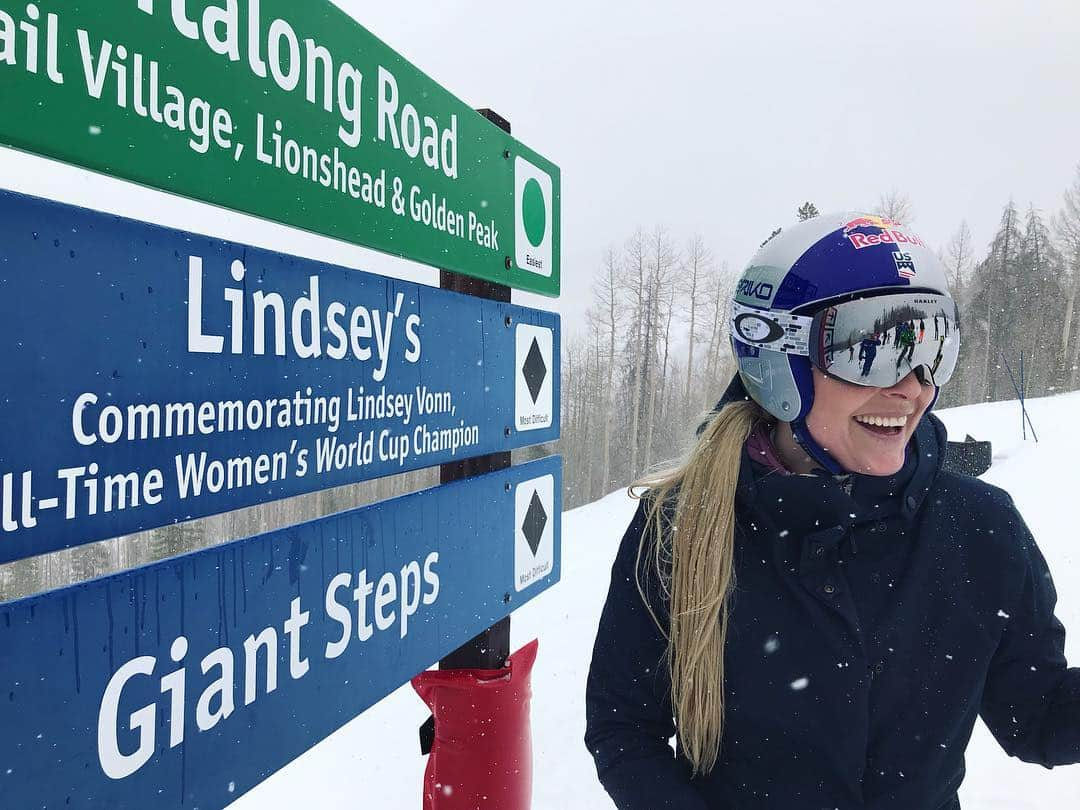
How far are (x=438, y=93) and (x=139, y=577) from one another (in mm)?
→ 1694

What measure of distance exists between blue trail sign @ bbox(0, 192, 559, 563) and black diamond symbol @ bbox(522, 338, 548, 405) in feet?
2.59

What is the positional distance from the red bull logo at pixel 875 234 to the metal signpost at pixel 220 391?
1202 millimetres

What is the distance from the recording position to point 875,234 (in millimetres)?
1790

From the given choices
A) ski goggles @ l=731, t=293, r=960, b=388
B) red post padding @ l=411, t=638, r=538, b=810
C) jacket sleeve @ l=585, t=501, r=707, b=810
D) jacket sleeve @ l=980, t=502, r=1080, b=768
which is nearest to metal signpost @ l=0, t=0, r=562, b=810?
red post padding @ l=411, t=638, r=538, b=810

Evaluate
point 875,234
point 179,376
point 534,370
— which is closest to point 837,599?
point 875,234

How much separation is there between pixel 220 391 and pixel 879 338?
148cm

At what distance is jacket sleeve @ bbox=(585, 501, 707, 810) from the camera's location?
169 cm

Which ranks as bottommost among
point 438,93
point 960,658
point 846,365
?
point 960,658

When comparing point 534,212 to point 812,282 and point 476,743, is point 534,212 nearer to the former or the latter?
point 812,282

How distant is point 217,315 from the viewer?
1.46m

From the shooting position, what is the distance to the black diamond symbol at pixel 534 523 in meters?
2.92

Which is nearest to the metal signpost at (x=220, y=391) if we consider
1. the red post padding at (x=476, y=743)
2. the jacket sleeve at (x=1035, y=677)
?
the red post padding at (x=476, y=743)

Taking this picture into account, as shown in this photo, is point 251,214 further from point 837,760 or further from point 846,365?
point 837,760

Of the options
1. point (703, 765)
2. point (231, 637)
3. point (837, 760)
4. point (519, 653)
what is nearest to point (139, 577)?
point (231, 637)
